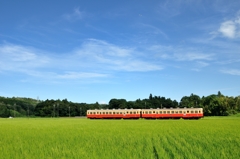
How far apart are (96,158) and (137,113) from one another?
160 ft

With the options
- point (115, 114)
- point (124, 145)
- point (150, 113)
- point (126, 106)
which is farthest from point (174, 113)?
point (126, 106)

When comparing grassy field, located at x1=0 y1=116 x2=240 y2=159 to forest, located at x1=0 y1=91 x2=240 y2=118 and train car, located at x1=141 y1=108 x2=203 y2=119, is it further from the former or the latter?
forest, located at x1=0 y1=91 x2=240 y2=118

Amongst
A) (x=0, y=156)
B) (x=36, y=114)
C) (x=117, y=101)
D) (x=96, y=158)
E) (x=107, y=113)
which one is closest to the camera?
(x=96, y=158)

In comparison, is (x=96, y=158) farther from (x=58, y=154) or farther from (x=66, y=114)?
(x=66, y=114)

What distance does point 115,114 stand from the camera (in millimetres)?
60094

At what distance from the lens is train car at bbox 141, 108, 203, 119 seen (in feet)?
170

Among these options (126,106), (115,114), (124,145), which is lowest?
(115,114)

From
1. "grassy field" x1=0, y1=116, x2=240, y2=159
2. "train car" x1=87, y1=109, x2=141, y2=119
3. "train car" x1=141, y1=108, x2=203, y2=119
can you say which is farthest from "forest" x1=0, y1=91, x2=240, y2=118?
"grassy field" x1=0, y1=116, x2=240, y2=159

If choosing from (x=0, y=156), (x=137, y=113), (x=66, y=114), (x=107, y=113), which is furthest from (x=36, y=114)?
(x=0, y=156)

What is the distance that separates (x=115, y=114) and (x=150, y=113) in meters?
8.46

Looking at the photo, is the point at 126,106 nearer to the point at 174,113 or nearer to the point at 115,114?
the point at 115,114

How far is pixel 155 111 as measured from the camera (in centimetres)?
5559

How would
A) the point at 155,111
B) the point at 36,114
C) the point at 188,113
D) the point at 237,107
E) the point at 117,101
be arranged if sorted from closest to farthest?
the point at 188,113 < the point at 155,111 < the point at 237,107 < the point at 36,114 < the point at 117,101

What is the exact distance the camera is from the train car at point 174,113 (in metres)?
51.7
